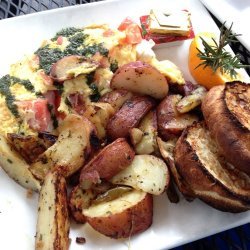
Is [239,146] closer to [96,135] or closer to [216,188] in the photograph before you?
[216,188]

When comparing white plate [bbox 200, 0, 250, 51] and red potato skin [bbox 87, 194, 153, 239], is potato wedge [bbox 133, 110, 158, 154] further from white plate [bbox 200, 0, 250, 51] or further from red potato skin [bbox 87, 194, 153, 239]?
white plate [bbox 200, 0, 250, 51]

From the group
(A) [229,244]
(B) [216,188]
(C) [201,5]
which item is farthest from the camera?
(C) [201,5]

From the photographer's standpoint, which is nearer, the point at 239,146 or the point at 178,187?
the point at 239,146

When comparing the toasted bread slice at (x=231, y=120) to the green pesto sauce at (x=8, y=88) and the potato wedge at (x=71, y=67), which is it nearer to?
the potato wedge at (x=71, y=67)

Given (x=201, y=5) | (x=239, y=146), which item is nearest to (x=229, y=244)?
(x=239, y=146)

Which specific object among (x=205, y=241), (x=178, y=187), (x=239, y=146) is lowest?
(x=205, y=241)

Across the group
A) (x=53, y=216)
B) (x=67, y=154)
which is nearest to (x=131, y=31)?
(x=67, y=154)

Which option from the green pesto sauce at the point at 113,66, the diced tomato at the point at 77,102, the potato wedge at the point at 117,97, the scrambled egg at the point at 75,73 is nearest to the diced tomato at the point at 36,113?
the scrambled egg at the point at 75,73
